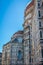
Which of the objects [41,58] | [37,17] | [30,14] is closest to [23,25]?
[30,14]

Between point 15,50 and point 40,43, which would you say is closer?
point 40,43

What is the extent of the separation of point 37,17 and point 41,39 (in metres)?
5.97

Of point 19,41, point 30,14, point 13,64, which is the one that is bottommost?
point 13,64

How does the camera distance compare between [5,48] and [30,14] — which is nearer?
[30,14]

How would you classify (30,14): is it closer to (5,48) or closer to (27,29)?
(27,29)

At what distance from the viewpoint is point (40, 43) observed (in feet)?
205

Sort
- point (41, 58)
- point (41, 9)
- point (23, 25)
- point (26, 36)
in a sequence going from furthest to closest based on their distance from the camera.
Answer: point (23, 25) → point (26, 36) → point (41, 9) → point (41, 58)

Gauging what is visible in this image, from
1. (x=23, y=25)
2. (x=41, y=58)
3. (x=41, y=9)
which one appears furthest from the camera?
(x=23, y=25)

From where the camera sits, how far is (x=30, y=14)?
89.9 metres

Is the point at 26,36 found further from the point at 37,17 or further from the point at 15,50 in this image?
the point at 37,17

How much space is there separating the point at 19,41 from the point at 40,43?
28.9 metres

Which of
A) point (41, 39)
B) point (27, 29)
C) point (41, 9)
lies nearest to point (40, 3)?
point (41, 9)

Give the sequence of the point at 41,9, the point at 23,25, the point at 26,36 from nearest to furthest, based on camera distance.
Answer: the point at 41,9
the point at 26,36
the point at 23,25

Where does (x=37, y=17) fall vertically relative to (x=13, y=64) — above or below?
above
